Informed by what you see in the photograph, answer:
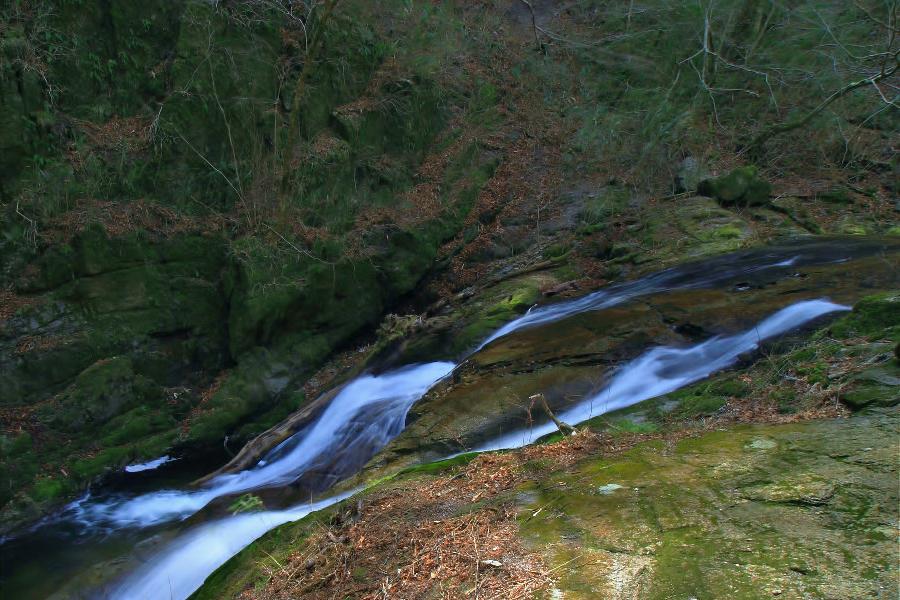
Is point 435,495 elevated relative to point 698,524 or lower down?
lower down

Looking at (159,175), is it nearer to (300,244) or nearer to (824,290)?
(300,244)

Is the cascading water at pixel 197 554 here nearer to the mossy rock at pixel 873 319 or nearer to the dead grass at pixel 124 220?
the mossy rock at pixel 873 319

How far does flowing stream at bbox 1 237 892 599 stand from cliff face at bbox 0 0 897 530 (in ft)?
2.22

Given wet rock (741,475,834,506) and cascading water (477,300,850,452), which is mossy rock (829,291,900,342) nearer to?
cascading water (477,300,850,452)

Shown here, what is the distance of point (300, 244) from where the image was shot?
35.2 feet

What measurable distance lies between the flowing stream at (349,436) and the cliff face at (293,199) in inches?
26.7

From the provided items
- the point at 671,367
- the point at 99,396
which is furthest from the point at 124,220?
the point at 671,367

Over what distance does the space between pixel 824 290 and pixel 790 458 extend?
4431 mm

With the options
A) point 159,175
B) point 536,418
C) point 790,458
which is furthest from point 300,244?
point 790,458

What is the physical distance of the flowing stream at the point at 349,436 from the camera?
5469 millimetres

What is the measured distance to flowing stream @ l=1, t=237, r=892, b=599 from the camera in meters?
5.47

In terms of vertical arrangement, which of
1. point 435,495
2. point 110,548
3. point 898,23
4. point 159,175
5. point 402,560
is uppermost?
point 159,175

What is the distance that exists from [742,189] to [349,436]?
830 cm

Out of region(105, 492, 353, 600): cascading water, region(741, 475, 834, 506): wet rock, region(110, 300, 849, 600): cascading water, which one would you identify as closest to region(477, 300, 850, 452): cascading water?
region(110, 300, 849, 600): cascading water
